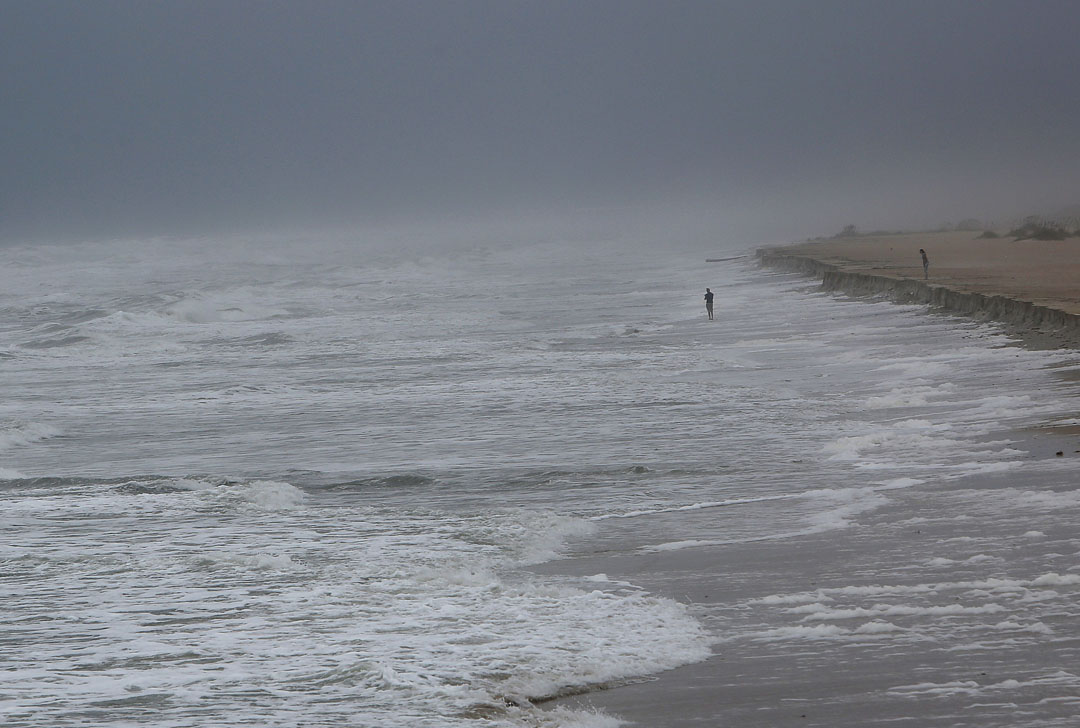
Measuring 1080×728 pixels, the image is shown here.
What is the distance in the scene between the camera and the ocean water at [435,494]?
21.4 feet

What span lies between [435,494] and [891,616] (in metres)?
5.51

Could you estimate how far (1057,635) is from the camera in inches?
253

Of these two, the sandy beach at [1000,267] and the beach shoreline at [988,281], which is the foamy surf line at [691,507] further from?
the sandy beach at [1000,267]

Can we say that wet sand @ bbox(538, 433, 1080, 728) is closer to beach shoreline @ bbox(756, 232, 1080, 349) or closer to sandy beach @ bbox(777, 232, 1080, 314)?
beach shoreline @ bbox(756, 232, 1080, 349)

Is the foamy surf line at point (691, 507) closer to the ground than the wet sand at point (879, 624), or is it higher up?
closer to the ground

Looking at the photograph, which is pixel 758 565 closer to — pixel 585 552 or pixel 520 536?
pixel 585 552

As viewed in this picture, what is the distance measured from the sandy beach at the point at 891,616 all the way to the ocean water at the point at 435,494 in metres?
0.18

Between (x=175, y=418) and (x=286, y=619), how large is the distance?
37.6 ft

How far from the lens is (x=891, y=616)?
22.9ft

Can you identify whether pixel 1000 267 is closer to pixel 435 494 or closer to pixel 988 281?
pixel 988 281

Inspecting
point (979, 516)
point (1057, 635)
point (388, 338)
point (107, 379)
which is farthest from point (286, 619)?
point (388, 338)

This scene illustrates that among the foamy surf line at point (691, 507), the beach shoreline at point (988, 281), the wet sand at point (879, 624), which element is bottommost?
the foamy surf line at point (691, 507)

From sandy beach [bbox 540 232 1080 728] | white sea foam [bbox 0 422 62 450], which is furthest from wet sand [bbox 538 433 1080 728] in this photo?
white sea foam [bbox 0 422 62 450]

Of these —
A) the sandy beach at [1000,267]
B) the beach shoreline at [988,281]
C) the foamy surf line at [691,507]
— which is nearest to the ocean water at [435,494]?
the foamy surf line at [691,507]
